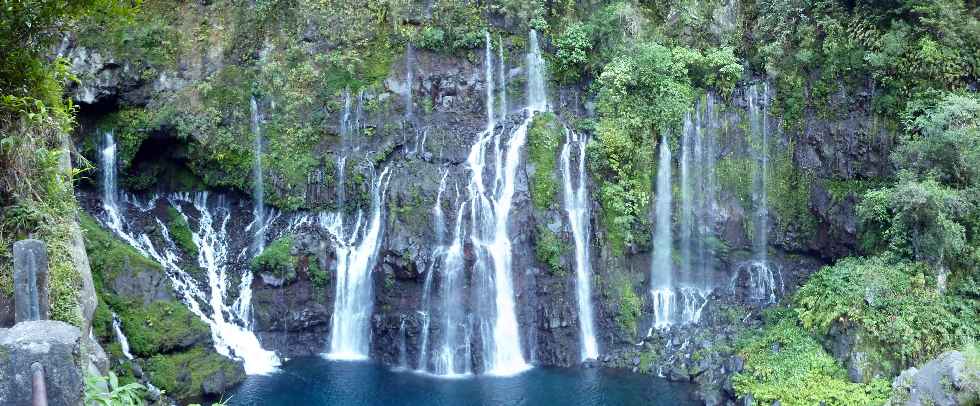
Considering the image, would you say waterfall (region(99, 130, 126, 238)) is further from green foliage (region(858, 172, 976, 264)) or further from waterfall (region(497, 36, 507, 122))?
green foliage (region(858, 172, 976, 264))

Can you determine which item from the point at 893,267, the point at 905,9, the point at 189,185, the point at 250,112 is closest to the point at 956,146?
the point at 893,267

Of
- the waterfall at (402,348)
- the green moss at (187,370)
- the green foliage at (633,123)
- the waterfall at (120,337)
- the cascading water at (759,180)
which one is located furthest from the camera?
the cascading water at (759,180)

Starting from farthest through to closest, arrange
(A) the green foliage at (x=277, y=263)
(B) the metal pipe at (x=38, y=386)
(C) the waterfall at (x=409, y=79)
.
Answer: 1. (C) the waterfall at (x=409, y=79)
2. (A) the green foliage at (x=277, y=263)
3. (B) the metal pipe at (x=38, y=386)

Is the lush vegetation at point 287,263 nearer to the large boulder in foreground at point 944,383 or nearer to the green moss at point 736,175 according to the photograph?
the green moss at point 736,175

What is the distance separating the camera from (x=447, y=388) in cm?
1595

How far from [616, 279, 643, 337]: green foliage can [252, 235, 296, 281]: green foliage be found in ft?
27.5

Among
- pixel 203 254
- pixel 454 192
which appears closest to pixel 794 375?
pixel 454 192

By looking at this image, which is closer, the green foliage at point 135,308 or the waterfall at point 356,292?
the green foliage at point 135,308

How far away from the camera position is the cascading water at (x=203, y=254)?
1697 cm

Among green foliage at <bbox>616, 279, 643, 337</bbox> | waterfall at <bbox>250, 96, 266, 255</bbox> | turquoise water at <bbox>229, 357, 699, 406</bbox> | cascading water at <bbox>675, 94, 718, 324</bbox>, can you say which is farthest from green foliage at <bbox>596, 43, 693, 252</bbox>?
waterfall at <bbox>250, 96, 266, 255</bbox>

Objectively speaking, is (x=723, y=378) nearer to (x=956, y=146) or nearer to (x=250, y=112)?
(x=956, y=146)

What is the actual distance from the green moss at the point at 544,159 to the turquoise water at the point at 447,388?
167 inches

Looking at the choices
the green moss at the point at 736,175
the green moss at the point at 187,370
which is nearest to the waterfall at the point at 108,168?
the green moss at the point at 187,370

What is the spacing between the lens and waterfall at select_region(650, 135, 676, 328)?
18.7 m
